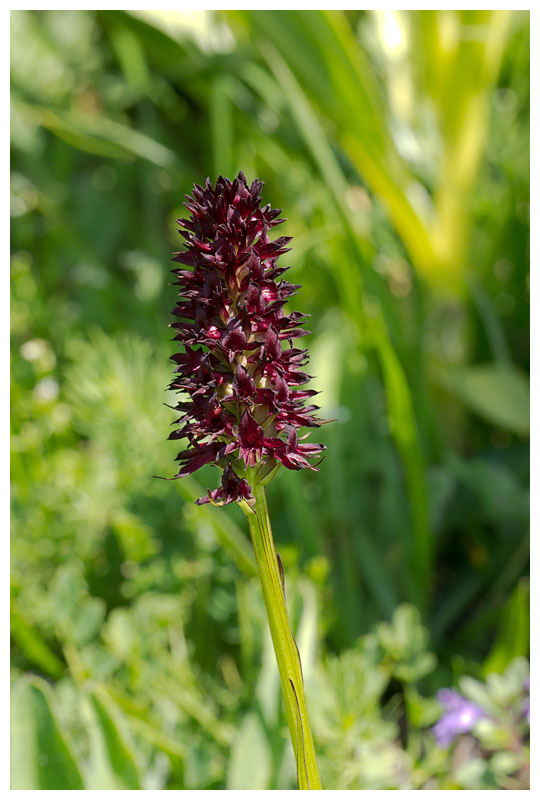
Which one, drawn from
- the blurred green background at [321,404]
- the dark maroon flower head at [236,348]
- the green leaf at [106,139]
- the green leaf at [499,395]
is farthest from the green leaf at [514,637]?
the green leaf at [106,139]

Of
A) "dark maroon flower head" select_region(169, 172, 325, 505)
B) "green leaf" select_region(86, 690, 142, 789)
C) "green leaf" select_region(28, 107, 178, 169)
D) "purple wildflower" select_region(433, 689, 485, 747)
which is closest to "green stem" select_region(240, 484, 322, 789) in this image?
"dark maroon flower head" select_region(169, 172, 325, 505)

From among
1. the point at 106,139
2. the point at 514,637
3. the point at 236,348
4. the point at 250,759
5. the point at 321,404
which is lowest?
the point at 250,759

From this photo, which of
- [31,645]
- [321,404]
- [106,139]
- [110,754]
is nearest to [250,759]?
[110,754]

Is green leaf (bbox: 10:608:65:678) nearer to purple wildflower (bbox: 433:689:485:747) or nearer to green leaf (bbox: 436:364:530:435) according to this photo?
purple wildflower (bbox: 433:689:485:747)

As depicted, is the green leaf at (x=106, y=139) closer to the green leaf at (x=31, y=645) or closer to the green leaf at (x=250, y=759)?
the green leaf at (x=31, y=645)

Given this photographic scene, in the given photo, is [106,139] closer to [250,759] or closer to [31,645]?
[31,645]
